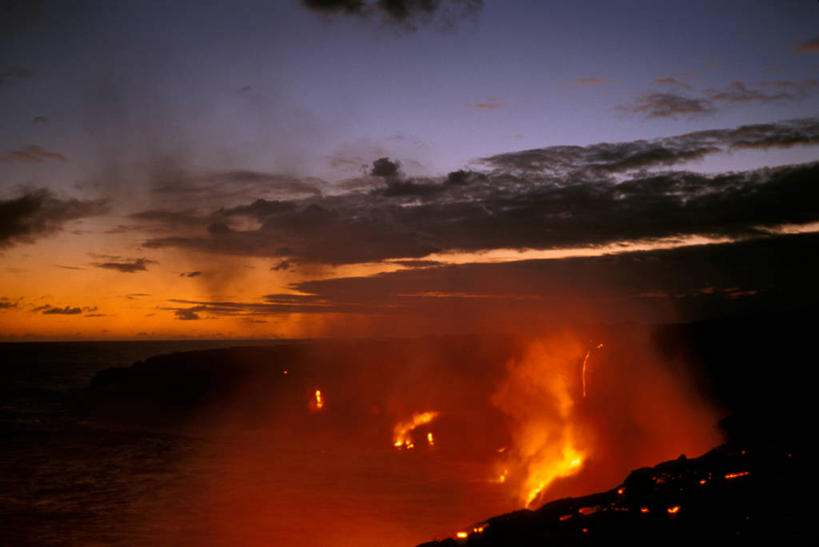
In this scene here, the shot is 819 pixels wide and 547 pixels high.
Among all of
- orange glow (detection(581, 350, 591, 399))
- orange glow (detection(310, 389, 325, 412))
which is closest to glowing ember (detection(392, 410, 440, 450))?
orange glow (detection(310, 389, 325, 412))

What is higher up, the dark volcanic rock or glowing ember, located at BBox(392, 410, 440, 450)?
the dark volcanic rock

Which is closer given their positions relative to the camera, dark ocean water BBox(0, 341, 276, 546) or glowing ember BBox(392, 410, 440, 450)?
dark ocean water BBox(0, 341, 276, 546)

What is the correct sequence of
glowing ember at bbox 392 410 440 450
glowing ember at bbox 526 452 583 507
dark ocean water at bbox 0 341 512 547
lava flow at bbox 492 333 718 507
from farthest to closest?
glowing ember at bbox 392 410 440 450, lava flow at bbox 492 333 718 507, glowing ember at bbox 526 452 583 507, dark ocean water at bbox 0 341 512 547

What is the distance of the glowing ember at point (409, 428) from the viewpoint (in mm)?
31359

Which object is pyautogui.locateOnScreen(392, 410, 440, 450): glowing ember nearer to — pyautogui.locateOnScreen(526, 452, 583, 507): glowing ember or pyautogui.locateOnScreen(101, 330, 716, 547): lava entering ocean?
pyautogui.locateOnScreen(101, 330, 716, 547): lava entering ocean

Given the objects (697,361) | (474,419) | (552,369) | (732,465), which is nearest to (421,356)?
(474,419)

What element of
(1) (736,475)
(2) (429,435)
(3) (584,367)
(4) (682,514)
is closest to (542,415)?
(3) (584,367)

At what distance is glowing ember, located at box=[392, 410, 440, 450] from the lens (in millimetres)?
31359

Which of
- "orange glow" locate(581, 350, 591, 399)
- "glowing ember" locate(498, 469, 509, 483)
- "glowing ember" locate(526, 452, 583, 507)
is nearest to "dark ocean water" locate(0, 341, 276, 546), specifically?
"glowing ember" locate(526, 452, 583, 507)

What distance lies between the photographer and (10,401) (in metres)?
60.7

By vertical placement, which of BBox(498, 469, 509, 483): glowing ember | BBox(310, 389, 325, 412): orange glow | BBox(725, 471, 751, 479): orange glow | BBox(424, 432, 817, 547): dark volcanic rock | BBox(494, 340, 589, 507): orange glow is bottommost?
BBox(498, 469, 509, 483): glowing ember

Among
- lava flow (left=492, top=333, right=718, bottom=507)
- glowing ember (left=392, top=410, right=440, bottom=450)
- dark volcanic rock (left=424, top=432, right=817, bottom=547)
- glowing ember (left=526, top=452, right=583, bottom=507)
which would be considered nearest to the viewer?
dark volcanic rock (left=424, top=432, right=817, bottom=547)

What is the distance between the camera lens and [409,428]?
3288 cm

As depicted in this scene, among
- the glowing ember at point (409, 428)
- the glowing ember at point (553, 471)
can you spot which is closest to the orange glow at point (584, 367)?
the glowing ember at point (553, 471)
